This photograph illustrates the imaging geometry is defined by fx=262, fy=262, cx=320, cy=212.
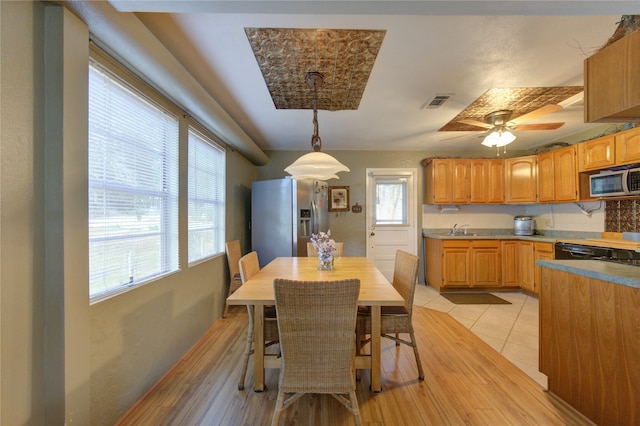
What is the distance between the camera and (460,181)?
4.46 meters

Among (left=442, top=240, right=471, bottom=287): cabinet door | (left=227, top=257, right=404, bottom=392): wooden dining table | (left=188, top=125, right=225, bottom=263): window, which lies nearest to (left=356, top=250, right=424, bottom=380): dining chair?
(left=227, top=257, right=404, bottom=392): wooden dining table

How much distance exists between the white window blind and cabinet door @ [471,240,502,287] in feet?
13.9

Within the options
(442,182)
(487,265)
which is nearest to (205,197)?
(442,182)

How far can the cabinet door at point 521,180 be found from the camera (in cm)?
412

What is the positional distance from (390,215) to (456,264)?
1.37 m

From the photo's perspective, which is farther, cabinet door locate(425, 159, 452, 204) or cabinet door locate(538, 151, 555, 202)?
cabinet door locate(425, 159, 452, 204)

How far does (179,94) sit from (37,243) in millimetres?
1344

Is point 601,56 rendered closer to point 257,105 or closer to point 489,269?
point 257,105

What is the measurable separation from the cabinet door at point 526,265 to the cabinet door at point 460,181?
41.9 inches

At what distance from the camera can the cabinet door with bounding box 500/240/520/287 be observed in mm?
4176

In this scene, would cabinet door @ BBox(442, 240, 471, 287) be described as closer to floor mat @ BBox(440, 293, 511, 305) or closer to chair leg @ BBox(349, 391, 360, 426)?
floor mat @ BBox(440, 293, 511, 305)

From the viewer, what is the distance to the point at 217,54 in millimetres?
1943

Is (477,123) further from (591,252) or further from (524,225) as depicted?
(524,225)

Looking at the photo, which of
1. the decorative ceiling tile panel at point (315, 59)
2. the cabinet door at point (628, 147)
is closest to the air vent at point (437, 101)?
the decorative ceiling tile panel at point (315, 59)
